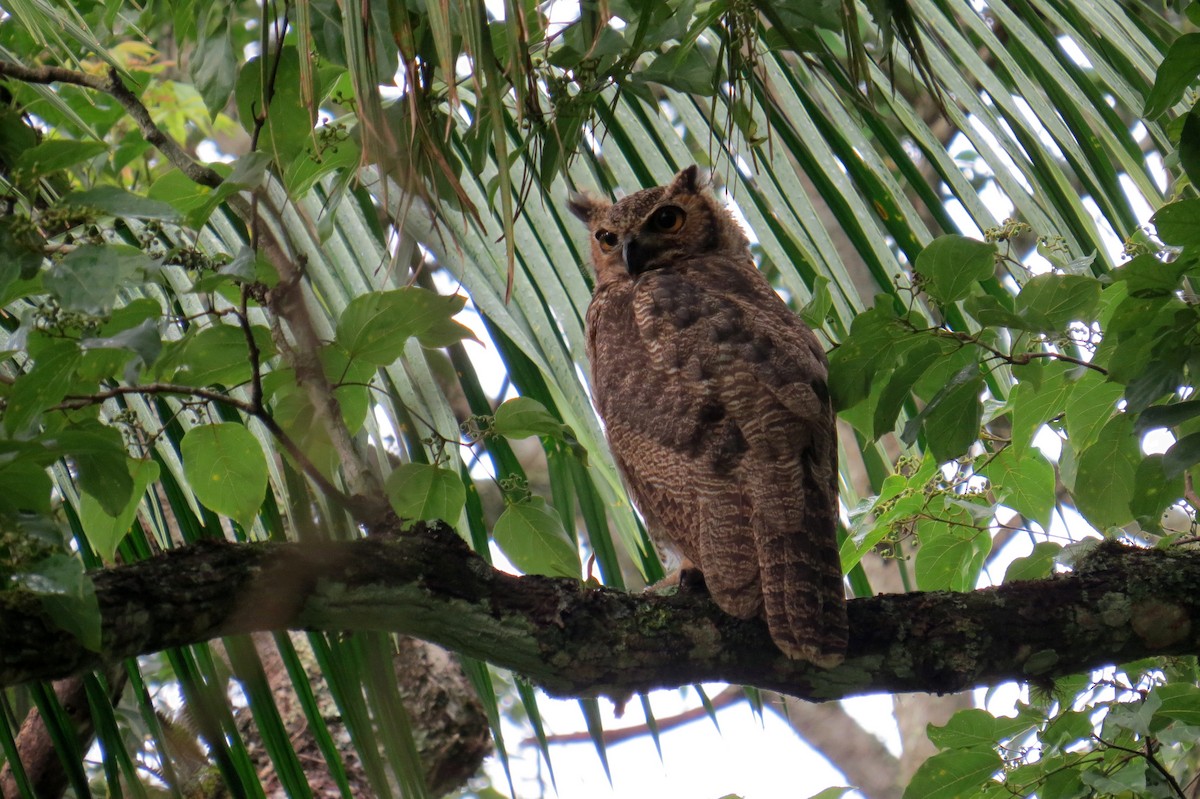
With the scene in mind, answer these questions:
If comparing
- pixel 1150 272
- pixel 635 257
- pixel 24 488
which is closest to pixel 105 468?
pixel 24 488

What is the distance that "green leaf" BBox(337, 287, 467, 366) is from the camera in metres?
2.06

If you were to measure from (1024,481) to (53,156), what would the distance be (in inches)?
92.7

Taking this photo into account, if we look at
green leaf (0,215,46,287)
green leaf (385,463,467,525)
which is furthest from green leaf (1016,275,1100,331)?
green leaf (0,215,46,287)

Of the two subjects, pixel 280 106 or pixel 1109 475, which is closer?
pixel 280 106

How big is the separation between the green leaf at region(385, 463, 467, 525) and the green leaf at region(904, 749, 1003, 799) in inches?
51.4

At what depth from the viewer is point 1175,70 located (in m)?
2.00

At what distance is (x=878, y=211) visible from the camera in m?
3.08

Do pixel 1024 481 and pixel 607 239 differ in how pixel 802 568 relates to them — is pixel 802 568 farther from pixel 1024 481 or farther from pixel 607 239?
pixel 607 239

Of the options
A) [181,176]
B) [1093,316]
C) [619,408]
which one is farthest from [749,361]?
[181,176]

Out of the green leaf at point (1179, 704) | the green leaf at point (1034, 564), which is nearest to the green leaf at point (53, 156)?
the green leaf at point (1034, 564)

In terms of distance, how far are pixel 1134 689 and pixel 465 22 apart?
2.29m

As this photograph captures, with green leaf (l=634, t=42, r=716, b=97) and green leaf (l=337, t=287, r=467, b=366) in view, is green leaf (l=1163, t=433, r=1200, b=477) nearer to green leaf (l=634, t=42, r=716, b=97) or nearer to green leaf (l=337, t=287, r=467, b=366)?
green leaf (l=634, t=42, r=716, b=97)

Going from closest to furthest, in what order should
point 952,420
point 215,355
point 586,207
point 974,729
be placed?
point 215,355 < point 952,420 < point 974,729 < point 586,207

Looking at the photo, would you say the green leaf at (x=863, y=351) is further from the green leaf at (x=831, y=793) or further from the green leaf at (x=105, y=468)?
the green leaf at (x=105, y=468)
